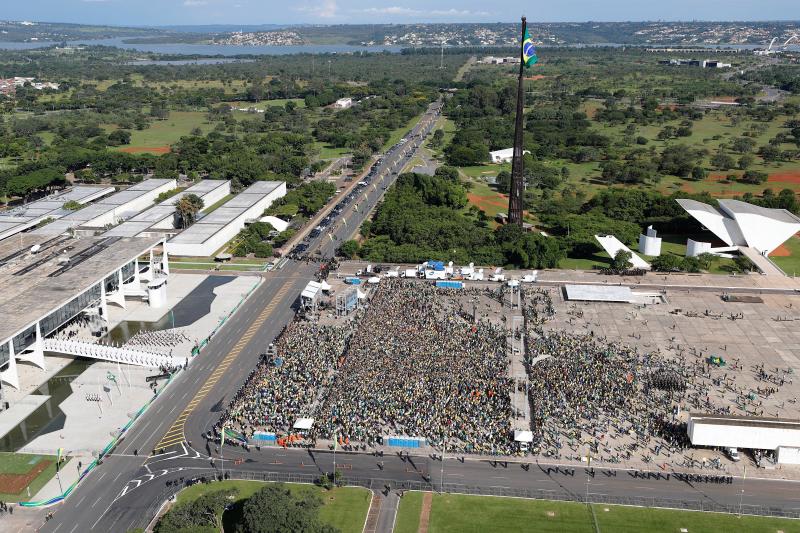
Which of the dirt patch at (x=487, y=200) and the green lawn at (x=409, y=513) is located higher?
the dirt patch at (x=487, y=200)

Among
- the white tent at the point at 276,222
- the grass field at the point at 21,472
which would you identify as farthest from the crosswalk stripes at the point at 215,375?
the white tent at the point at 276,222

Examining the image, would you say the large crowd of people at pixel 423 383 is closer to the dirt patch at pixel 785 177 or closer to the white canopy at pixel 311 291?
the white canopy at pixel 311 291

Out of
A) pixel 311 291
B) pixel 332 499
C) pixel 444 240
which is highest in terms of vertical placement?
pixel 444 240

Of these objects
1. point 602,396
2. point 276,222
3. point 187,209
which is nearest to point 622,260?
point 602,396

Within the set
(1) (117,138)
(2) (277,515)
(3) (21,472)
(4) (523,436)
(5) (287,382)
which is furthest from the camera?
(1) (117,138)

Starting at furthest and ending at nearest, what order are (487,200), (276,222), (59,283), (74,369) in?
(487,200)
(276,222)
(59,283)
(74,369)

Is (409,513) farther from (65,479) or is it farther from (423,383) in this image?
(65,479)
